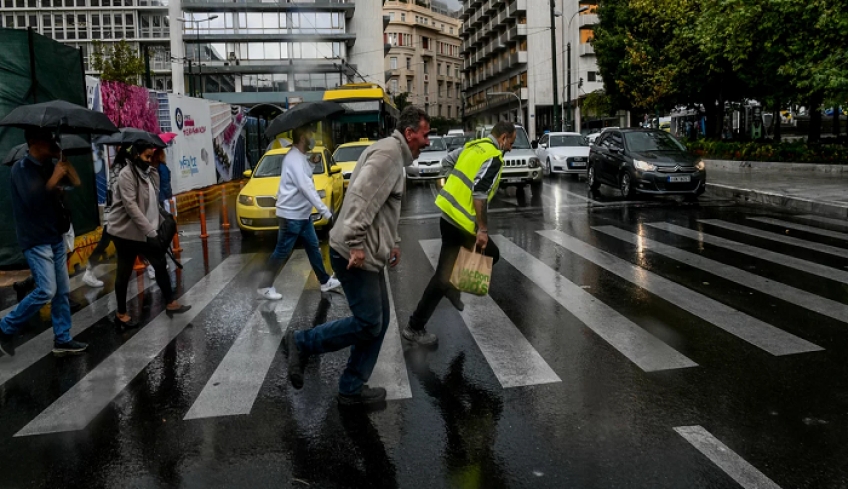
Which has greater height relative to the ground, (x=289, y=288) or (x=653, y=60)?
(x=653, y=60)

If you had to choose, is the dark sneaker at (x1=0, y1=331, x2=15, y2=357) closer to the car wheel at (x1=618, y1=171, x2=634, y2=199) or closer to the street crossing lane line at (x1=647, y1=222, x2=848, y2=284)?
the street crossing lane line at (x1=647, y1=222, x2=848, y2=284)

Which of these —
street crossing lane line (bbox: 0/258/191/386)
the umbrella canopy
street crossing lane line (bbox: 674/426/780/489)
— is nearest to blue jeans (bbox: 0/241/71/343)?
street crossing lane line (bbox: 0/258/191/386)

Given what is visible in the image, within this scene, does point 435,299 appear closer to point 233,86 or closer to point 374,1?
point 233,86

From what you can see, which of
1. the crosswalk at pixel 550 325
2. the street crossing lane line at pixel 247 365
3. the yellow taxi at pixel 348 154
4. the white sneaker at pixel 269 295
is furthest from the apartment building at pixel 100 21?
the street crossing lane line at pixel 247 365

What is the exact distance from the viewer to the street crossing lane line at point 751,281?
22.3 ft

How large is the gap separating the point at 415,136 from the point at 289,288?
447cm

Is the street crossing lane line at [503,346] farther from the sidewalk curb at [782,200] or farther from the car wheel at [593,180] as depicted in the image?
the car wheel at [593,180]

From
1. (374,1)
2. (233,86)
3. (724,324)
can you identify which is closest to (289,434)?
(724,324)

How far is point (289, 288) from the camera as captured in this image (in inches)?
340

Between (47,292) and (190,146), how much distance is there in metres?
15.3

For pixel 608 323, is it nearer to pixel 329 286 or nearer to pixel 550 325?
pixel 550 325

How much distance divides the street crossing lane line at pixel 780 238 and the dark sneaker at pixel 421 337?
622 centimetres

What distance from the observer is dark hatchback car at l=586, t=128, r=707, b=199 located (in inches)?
619

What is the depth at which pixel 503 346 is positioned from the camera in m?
5.91
